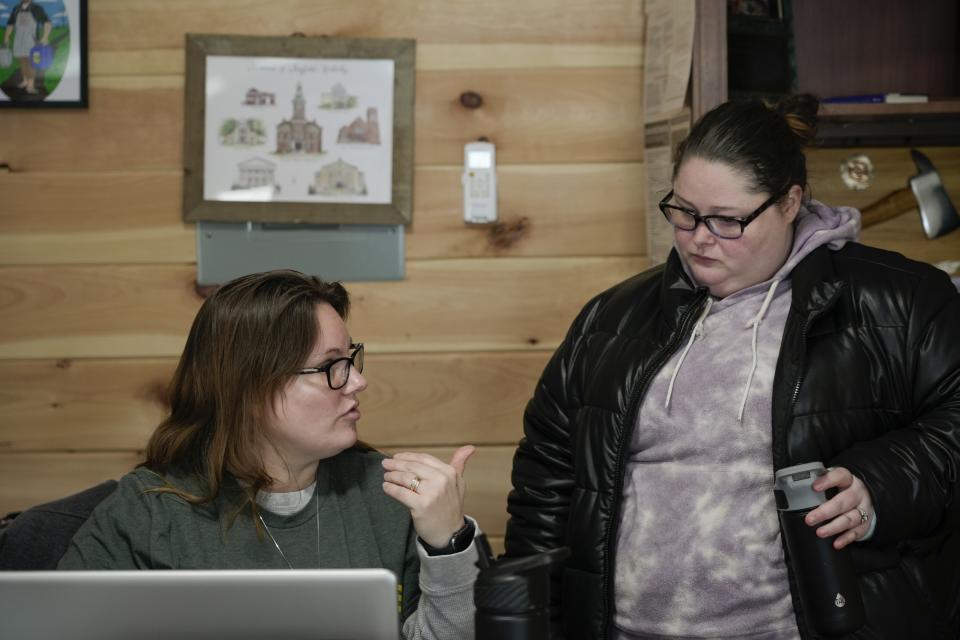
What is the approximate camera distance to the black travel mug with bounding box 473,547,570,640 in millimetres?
976

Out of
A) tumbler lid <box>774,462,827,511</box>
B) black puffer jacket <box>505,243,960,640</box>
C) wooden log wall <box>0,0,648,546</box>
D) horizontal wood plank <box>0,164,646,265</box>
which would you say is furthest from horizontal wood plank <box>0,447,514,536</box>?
tumbler lid <box>774,462,827,511</box>

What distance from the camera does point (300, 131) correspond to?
246 centimetres

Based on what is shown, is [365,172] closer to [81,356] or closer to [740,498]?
[81,356]

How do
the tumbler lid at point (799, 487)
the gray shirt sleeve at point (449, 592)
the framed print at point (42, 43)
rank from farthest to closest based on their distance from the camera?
the framed print at point (42, 43)
the gray shirt sleeve at point (449, 592)
the tumbler lid at point (799, 487)

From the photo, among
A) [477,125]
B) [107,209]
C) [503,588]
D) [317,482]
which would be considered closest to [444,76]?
[477,125]

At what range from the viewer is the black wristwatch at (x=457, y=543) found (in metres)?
1.38

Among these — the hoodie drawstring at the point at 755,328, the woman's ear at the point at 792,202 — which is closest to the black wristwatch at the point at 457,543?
the hoodie drawstring at the point at 755,328

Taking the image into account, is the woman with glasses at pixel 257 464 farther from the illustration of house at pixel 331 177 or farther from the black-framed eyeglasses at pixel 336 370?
the illustration of house at pixel 331 177

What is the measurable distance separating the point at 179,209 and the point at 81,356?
1.38ft

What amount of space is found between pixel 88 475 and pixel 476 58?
1.36 m

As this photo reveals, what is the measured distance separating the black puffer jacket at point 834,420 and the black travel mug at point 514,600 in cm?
73

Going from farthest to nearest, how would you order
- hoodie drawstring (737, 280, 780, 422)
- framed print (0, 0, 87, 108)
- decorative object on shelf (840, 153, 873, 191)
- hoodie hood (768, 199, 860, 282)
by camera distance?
decorative object on shelf (840, 153, 873, 191) < framed print (0, 0, 87, 108) < hoodie hood (768, 199, 860, 282) < hoodie drawstring (737, 280, 780, 422)

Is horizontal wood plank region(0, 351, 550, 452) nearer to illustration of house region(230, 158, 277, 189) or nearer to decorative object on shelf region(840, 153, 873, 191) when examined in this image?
illustration of house region(230, 158, 277, 189)

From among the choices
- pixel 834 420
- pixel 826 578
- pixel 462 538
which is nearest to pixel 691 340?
pixel 834 420
